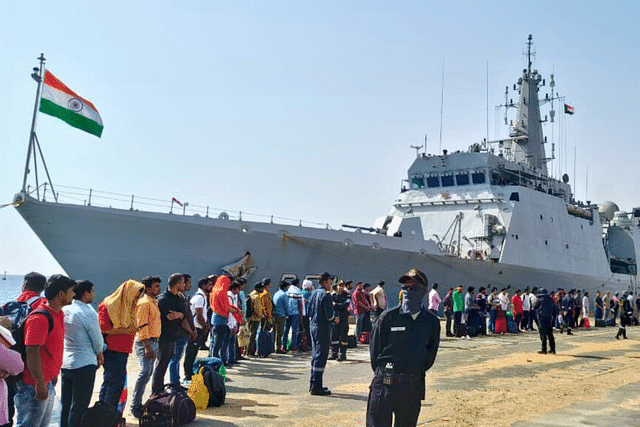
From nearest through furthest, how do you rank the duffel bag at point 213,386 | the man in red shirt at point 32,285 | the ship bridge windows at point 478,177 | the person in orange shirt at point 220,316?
the man in red shirt at point 32,285 → the duffel bag at point 213,386 → the person in orange shirt at point 220,316 → the ship bridge windows at point 478,177

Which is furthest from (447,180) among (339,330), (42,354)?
(42,354)

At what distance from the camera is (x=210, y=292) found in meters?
9.20

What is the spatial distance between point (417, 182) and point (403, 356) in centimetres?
2122

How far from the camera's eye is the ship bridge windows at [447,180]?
23.9m

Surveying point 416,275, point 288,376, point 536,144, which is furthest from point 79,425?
point 536,144

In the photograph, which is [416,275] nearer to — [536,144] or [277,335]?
[277,335]

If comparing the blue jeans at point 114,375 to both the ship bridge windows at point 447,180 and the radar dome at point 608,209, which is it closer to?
the ship bridge windows at point 447,180

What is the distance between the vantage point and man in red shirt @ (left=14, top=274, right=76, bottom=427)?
3811 millimetres

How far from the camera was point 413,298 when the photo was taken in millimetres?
4008

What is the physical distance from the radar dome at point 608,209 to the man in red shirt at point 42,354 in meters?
34.4

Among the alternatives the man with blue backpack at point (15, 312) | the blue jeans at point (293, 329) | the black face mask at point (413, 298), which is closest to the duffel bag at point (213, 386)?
the man with blue backpack at point (15, 312)

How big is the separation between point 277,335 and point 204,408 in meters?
5.38

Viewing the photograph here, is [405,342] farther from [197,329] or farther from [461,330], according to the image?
[461,330]

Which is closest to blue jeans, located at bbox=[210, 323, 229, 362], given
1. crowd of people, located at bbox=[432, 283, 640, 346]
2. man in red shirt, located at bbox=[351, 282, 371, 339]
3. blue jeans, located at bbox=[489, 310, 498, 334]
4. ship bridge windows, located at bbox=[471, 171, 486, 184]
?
man in red shirt, located at bbox=[351, 282, 371, 339]
